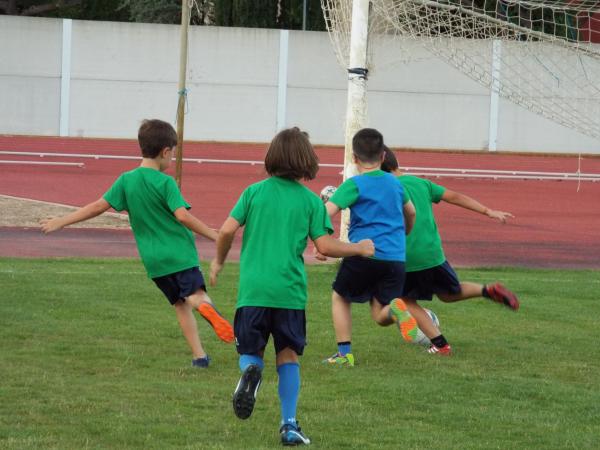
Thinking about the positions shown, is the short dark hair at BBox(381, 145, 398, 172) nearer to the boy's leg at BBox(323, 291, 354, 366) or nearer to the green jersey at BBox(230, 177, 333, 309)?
the boy's leg at BBox(323, 291, 354, 366)

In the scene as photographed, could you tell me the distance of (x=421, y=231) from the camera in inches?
325

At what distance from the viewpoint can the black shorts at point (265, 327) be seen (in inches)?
223

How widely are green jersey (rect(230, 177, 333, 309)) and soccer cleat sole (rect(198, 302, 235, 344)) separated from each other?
623 mm

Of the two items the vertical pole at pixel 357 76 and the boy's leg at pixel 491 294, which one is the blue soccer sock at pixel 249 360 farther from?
the vertical pole at pixel 357 76

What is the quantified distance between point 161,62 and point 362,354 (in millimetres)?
30818

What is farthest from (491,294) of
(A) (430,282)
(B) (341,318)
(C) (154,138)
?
(C) (154,138)

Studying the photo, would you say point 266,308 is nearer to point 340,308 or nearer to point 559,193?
point 340,308

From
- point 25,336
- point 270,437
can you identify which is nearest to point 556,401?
point 270,437

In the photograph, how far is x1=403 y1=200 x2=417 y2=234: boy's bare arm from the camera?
25.0 ft

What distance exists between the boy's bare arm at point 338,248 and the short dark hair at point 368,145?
1460 mm

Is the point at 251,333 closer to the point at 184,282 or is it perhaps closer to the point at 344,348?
the point at 184,282

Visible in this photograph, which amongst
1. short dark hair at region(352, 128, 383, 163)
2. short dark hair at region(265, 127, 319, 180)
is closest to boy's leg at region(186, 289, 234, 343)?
short dark hair at region(265, 127, 319, 180)

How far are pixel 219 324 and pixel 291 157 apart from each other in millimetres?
1227

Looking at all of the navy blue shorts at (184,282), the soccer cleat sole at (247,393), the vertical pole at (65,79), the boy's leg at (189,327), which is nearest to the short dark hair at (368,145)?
the navy blue shorts at (184,282)
